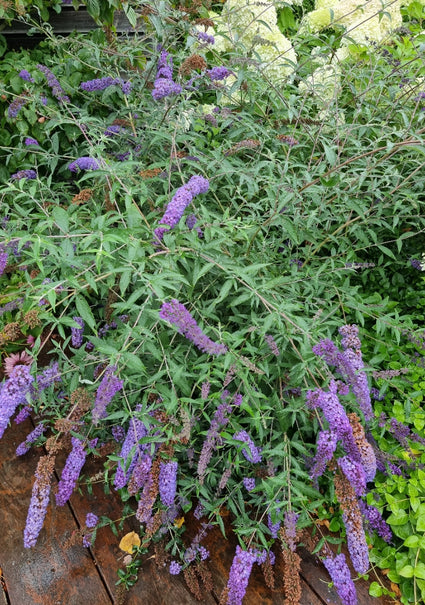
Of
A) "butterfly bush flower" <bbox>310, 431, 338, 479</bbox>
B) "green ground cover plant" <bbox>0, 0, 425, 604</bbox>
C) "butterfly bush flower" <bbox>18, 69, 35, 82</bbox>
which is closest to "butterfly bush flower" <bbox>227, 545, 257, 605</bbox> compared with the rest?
"green ground cover plant" <bbox>0, 0, 425, 604</bbox>

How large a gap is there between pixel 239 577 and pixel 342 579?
294 millimetres

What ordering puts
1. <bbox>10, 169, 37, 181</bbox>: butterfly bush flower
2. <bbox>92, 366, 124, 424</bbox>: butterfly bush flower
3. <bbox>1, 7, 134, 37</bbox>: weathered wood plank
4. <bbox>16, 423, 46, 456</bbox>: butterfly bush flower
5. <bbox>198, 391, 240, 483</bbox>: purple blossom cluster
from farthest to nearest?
<bbox>1, 7, 134, 37</bbox>: weathered wood plank → <bbox>10, 169, 37, 181</bbox>: butterfly bush flower → <bbox>16, 423, 46, 456</bbox>: butterfly bush flower → <bbox>198, 391, 240, 483</bbox>: purple blossom cluster → <bbox>92, 366, 124, 424</bbox>: butterfly bush flower

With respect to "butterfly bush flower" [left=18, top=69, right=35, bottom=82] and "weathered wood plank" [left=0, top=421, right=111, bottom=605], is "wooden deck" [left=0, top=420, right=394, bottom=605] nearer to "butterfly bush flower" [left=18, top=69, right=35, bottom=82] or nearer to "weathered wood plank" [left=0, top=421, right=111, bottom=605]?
"weathered wood plank" [left=0, top=421, right=111, bottom=605]

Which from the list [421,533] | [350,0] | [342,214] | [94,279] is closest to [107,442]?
[94,279]

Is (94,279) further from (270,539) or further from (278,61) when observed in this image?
(278,61)

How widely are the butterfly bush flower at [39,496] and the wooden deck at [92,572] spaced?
0.23m

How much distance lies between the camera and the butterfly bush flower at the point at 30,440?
187 cm

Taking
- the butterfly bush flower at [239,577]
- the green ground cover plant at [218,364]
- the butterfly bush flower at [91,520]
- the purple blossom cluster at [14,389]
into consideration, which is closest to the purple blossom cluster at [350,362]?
the green ground cover plant at [218,364]

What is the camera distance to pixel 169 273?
1476mm

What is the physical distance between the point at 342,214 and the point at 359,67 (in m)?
1.11

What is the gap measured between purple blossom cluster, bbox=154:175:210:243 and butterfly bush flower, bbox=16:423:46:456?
33.5 inches

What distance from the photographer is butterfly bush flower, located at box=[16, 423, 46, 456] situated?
1871 mm

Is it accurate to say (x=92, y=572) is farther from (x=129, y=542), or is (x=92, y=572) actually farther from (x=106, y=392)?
(x=106, y=392)

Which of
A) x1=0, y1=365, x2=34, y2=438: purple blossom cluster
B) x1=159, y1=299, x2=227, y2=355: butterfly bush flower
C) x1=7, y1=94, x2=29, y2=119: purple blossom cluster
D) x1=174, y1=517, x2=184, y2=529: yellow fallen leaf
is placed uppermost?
x1=7, y1=94, x2=29, y2=119: purple blossom cluster
